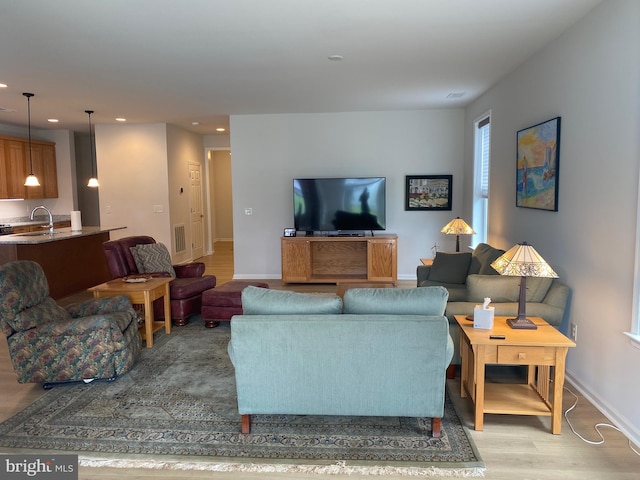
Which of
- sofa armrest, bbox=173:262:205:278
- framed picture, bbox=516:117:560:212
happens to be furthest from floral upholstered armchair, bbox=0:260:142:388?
framed picture, bbox=516:117:560:212

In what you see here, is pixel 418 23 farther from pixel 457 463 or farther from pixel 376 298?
pixel 457 463

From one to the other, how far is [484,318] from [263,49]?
9.30 feet

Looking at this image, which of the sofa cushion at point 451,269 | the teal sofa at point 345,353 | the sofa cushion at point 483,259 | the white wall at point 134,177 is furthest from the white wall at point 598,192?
the white wall at point 134,177

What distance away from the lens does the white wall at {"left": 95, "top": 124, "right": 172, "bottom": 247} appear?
322 inches

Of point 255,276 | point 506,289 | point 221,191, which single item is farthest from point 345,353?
point 221,191

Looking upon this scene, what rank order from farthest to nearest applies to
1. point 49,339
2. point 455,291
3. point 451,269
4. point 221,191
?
point 221,191, point 451,269, point 455,291, point 49,339

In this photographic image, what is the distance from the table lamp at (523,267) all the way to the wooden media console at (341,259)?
3840 millimetres

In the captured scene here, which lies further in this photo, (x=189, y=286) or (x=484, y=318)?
(x=189, y=286)

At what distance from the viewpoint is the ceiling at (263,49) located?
3111mm

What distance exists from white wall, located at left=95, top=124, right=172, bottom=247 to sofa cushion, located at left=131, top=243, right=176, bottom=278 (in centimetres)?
309

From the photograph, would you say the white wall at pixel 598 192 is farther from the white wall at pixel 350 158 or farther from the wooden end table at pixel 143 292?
the wooden end table at pixel 143 292

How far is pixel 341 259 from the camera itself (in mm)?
7434

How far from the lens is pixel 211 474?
2.40 meters

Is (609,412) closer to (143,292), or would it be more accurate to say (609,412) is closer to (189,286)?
(143,292)
